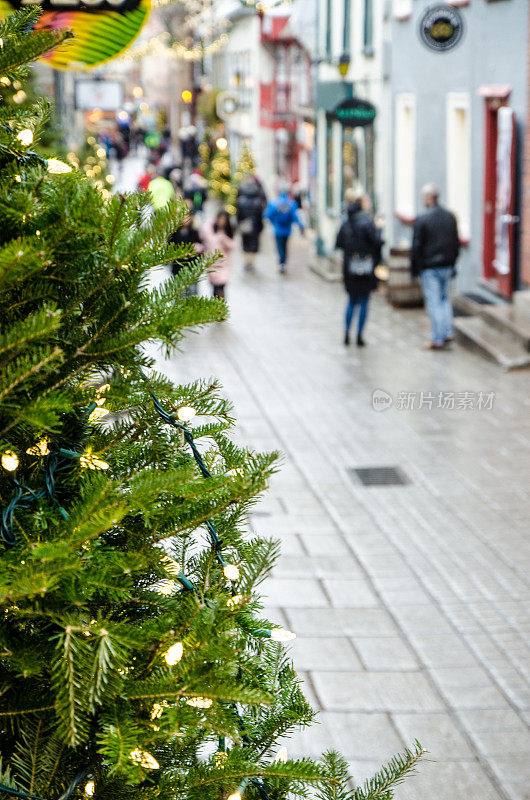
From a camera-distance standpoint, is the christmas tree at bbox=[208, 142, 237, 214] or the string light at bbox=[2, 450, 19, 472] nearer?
the string light at bbox=[2, 450, 19, 472]

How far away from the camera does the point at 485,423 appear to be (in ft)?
34.7

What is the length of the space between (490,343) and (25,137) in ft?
38.1

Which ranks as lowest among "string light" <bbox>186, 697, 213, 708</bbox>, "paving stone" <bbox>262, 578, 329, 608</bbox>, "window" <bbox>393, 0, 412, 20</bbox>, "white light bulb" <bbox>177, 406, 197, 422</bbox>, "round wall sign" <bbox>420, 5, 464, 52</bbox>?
"paving stone" <bbox>262, 578, 329, 608</bbox>

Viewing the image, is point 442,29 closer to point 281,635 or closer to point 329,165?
point 329,165

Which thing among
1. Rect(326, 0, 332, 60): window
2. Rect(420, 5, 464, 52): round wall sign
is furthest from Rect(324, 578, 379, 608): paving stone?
Rect(326, 0, 332, 60): window

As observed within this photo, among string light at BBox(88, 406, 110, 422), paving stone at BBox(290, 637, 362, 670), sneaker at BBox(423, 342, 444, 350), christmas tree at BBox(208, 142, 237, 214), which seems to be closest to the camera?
string light at BBox(88, 406, 110, 422)

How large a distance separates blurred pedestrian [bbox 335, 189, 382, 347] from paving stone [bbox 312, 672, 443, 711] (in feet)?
28.7

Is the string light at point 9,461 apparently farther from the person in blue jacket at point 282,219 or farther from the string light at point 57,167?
the person in blue jacket at point 282,219

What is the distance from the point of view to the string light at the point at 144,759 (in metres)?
2.04

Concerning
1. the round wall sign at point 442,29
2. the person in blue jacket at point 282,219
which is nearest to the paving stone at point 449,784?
the round wall sign at point 442,29

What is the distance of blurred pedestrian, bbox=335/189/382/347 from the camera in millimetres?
13828

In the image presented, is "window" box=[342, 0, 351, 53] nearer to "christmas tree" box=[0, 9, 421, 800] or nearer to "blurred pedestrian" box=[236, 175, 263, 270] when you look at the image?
"blurred pedestrian" box=[236, 175, 263, 270]

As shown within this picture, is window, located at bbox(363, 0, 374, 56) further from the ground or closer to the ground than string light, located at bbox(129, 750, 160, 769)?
further from the ground

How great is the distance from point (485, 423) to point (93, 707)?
352 inches
